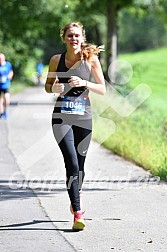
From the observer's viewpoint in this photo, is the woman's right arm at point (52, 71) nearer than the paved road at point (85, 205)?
No

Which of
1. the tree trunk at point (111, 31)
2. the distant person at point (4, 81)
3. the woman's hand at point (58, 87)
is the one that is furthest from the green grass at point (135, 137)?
the tree trunk at point (111, 31)

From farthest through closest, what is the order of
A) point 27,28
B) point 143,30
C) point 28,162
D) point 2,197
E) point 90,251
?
1. point 143,30
2. point 27,28
3. point 28,162
4. point 2,197
5. point 90,251

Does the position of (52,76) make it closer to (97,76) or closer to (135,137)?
(97,76)

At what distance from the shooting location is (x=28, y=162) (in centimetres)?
1202

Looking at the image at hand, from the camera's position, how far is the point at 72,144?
7.39 metres

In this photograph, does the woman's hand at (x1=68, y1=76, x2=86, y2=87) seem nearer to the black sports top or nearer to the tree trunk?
the black sports top

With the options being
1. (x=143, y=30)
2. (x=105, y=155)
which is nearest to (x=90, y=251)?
(x=105, y=155)

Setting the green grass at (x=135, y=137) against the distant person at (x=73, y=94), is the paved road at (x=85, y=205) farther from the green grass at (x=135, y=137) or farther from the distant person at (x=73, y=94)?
the distant person at (x=73, y=94)

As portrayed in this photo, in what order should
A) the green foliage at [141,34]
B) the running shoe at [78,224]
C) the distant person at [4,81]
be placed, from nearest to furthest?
the running shoe at [78,224] < the distant person at [4,81] < the green foliage at [141,34]

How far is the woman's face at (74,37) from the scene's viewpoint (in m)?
7.45

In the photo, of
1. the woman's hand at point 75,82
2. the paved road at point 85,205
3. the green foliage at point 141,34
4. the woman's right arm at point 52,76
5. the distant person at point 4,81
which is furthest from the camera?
the green foliage at point 141,34

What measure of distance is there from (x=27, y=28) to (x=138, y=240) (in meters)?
37.9

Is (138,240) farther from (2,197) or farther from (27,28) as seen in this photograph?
(27,28)

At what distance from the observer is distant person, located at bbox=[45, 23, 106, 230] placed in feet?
24.1
